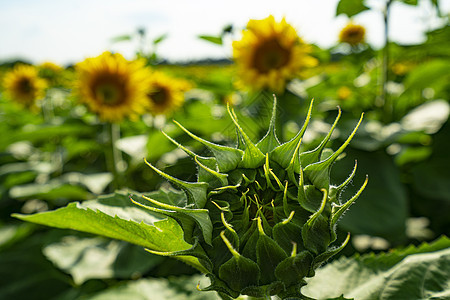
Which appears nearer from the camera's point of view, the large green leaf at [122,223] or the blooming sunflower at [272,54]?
the large green leaf at [122,223]

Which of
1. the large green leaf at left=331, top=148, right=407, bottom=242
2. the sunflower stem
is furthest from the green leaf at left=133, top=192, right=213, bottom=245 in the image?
the sunflower stem

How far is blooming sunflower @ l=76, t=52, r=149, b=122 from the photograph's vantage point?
181cm

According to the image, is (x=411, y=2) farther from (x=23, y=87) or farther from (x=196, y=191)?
(x=23, y=87)

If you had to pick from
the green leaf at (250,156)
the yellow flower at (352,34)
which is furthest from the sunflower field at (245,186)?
the yellow flower at (352,34)

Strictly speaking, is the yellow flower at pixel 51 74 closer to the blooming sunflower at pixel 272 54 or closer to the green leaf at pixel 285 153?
the blooming sunflower at pixel 272 54

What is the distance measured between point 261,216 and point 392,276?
31cm

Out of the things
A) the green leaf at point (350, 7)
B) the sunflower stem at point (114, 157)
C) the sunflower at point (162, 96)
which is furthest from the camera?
the sunflower at point (162, 96)

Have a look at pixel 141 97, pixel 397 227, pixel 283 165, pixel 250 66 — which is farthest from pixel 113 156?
pixel 283 165

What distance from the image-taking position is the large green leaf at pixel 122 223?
530mm

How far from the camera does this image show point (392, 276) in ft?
2.10

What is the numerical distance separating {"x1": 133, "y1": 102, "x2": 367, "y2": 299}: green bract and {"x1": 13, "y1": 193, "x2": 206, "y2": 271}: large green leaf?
0.07 m


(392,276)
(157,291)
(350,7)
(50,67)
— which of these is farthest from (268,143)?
(50,67)

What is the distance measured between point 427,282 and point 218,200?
362 mm

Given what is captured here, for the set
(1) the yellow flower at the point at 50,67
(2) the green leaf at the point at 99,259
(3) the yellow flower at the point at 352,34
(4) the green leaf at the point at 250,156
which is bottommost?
(2) the green leaf at the point at 99,259
